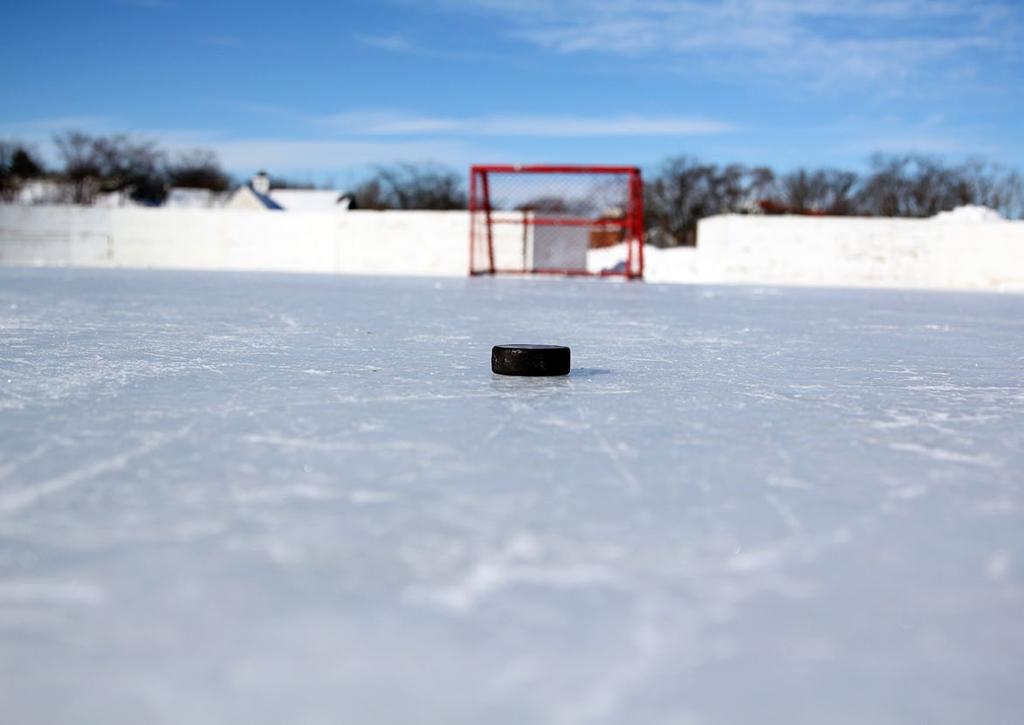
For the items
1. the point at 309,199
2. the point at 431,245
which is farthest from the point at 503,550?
the point at 309,199

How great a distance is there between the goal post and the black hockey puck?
10.1 m

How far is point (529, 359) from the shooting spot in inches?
106

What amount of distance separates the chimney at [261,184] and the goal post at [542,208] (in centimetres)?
3823

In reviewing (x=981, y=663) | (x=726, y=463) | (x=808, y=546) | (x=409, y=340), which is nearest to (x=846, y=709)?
(x=981, y=663)

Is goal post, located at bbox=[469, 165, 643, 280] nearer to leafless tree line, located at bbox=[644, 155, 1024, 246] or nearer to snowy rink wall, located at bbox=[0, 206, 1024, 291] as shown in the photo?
snowy rink wall, located at bbox=[0, 206, 1024, 291]

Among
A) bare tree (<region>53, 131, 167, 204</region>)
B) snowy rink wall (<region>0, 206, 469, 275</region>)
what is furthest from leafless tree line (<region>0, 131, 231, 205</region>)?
snowy rink wall (<region>0, 206, 469, 275</region>)

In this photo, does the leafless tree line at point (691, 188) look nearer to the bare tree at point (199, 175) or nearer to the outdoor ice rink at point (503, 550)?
the bare tree at point (199, 175)

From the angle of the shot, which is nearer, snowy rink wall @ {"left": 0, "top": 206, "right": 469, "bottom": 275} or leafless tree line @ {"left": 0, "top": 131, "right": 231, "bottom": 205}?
snowy rink wall @ {"left": 0, "top": 206, "right": 469, "bottom": 275}

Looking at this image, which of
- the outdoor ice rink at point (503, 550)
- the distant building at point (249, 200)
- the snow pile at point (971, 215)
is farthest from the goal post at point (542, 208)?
the distant building at point (249, 200)

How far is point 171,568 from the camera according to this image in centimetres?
110

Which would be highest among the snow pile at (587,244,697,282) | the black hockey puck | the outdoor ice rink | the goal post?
the goal post

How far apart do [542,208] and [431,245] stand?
2360 millimetres

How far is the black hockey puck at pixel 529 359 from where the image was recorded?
106 inches

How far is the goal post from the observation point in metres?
13.4
